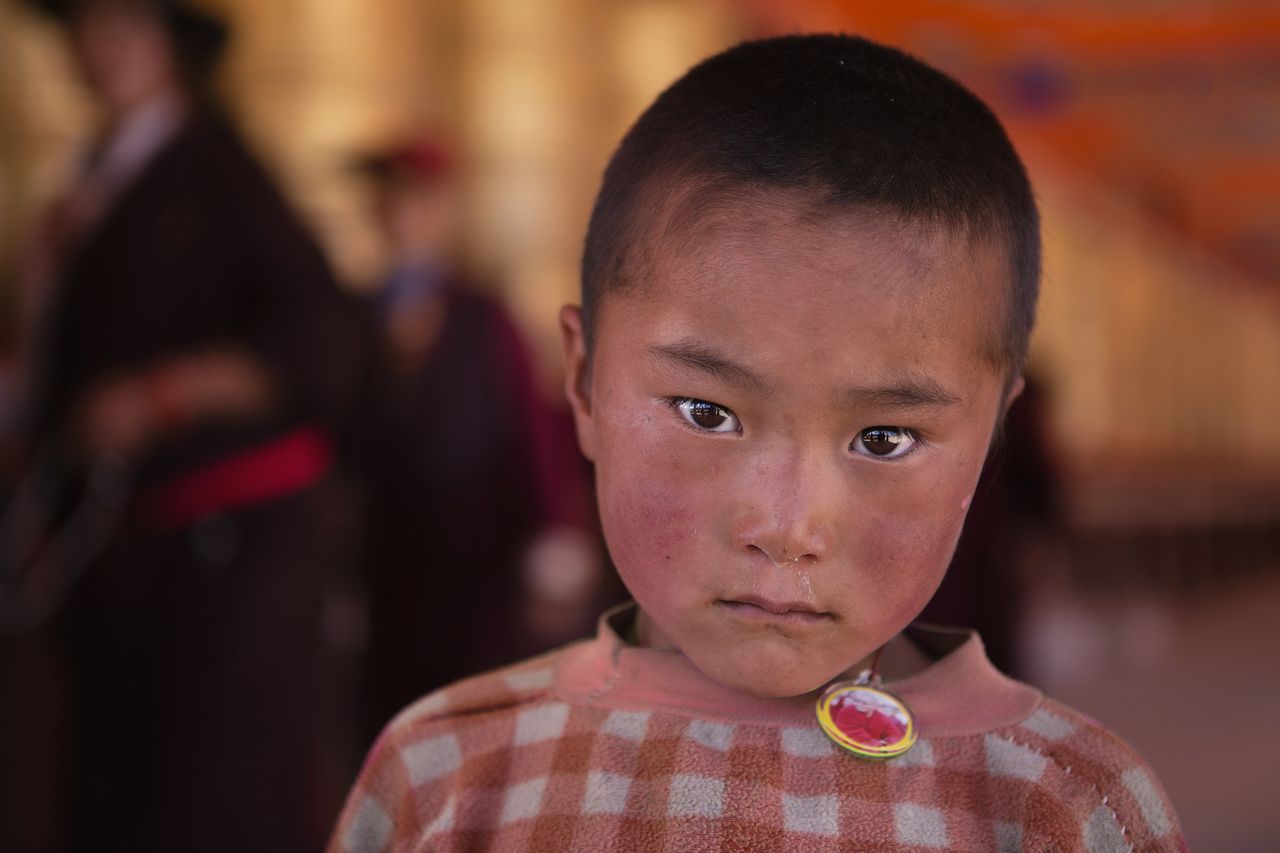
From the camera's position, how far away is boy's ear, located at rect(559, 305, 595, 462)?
837 millimetres

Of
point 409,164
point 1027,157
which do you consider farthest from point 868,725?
point 409,164

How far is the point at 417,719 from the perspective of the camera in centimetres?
85

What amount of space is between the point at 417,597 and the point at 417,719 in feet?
7.52

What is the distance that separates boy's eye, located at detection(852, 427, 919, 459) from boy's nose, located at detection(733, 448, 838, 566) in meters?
0.03

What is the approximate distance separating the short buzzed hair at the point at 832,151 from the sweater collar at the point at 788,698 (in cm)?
17

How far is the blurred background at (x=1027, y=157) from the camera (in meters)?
3.29

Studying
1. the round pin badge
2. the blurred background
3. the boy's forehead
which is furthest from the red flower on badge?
the blurred background

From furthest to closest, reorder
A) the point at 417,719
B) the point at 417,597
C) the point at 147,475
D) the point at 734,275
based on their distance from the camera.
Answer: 1. the point at 417,597
2. the point at 147,475
3. the point at 417,719
4. the point at 734,275

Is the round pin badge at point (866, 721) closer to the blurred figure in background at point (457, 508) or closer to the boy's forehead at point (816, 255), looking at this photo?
the boy's forehead at point (816, 255)

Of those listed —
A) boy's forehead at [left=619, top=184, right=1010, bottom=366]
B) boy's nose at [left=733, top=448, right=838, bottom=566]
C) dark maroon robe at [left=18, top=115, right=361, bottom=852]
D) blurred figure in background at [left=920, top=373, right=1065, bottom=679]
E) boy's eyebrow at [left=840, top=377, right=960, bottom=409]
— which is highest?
boy's forehead at [left=619, top=184, right=1010, bottom=366]

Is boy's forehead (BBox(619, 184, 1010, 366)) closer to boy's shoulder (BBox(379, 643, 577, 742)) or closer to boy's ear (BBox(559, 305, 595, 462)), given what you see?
boy's ear (BBox(559, 305, 595, 462))

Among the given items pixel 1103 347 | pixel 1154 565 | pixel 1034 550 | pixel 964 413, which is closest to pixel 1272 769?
pixel 1034 550

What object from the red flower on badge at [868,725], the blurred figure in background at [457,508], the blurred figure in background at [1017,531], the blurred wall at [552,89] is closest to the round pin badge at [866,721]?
the red flower on badge at [868,725]

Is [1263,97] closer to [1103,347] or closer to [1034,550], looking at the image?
[1103,347]
